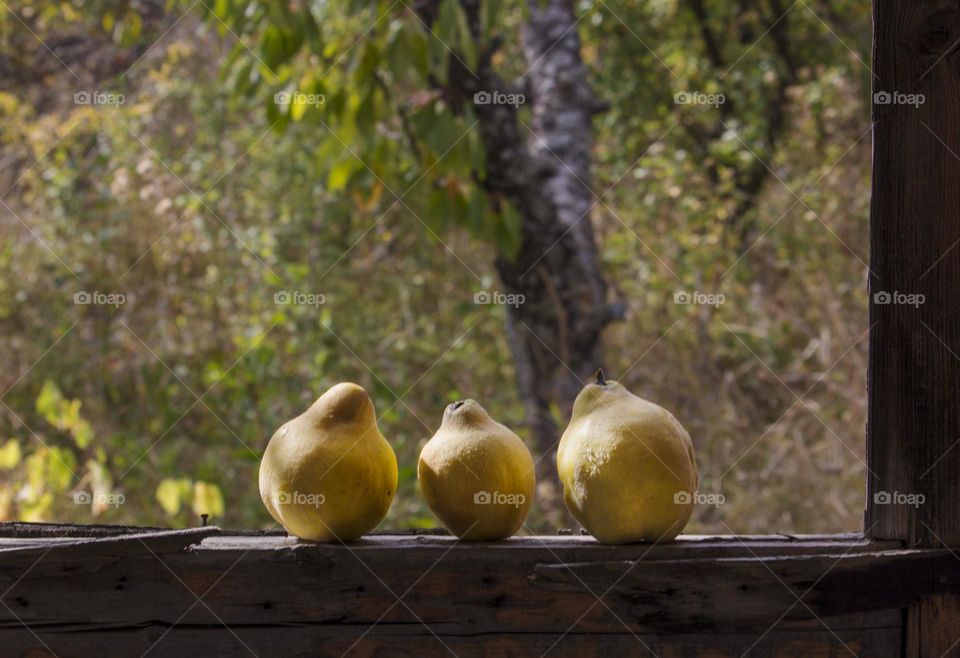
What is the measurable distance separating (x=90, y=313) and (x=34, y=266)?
11.4 inches

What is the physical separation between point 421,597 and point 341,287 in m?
3.17

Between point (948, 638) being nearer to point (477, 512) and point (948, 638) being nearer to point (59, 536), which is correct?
point (477, 512)

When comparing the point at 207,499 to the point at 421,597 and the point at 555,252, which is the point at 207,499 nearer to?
the point at 555,252

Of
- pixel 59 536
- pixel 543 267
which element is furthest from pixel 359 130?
pixel 59 536

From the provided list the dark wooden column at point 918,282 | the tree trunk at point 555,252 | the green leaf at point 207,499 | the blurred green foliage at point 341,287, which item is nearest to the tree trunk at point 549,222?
the tree trunk at point 555,252

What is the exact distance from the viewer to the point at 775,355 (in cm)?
407

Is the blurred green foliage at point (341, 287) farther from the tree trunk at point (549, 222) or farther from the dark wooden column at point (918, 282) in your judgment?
the dark wooden column at point (918, 282)

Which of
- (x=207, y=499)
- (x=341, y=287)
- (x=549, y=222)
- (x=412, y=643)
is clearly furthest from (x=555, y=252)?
(x=412, y=643)

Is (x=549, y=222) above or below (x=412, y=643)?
above

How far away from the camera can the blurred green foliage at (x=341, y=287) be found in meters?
3.46

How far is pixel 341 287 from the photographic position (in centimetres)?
414

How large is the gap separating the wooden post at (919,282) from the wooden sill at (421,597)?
0.10 metres

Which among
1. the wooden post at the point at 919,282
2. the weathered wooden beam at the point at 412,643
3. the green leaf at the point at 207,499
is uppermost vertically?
the wooden post at the point at 919,282

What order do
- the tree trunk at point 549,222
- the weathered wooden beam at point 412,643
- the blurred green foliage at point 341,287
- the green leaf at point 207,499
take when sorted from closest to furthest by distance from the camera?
the weathered wooden beam at point 412,643
the green leaf at point 207,499
the tree trunk at point 549,222
the blurred green foliage at point 341,287
